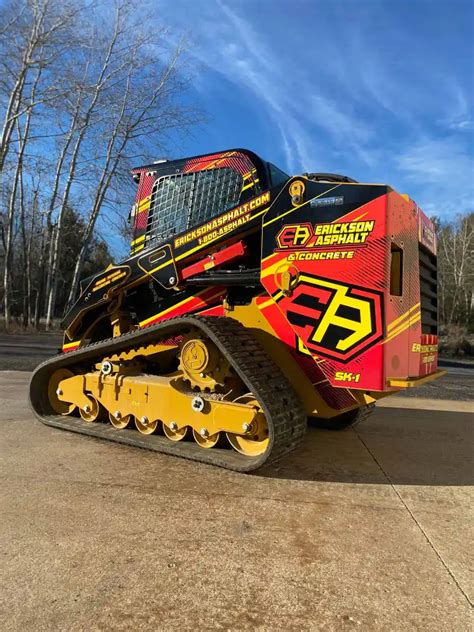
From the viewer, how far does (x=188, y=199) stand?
198 inches

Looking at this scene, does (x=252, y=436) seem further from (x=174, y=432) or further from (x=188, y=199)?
(x=188, y=199)

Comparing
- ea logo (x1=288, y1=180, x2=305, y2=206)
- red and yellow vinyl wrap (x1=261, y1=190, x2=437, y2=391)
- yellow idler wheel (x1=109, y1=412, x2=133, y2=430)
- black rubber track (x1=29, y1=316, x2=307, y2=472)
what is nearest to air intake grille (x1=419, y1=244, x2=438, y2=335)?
red and yellow vinyl wrap (x1=261, y1=190, x2=437, y2=391)

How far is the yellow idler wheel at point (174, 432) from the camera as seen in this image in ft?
14.4

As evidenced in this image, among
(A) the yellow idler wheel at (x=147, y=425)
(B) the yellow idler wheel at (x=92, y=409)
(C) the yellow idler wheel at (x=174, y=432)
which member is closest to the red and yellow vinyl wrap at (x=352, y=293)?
(C) the yellow idler wheel at (x=174, y=432)

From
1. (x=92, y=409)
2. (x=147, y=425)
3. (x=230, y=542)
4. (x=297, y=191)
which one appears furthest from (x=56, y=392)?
(x=297, y=191)

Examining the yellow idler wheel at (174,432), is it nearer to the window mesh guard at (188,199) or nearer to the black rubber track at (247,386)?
the black rubber track at (247,386)

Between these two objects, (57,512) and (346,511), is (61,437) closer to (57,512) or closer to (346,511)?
(57,512)

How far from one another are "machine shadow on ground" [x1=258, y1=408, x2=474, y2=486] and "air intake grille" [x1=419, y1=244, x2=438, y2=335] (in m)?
1.25

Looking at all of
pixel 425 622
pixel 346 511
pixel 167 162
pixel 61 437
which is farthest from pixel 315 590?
pixel 167 162

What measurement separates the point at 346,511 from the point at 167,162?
3.94 m

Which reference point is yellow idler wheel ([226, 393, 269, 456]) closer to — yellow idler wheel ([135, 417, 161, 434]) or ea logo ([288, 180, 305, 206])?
yellow idler wheel ([135, 417, 161, 434])

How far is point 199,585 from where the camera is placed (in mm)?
2350

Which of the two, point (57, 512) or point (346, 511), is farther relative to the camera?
point (346, 511)

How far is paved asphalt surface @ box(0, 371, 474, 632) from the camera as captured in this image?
2152mm
